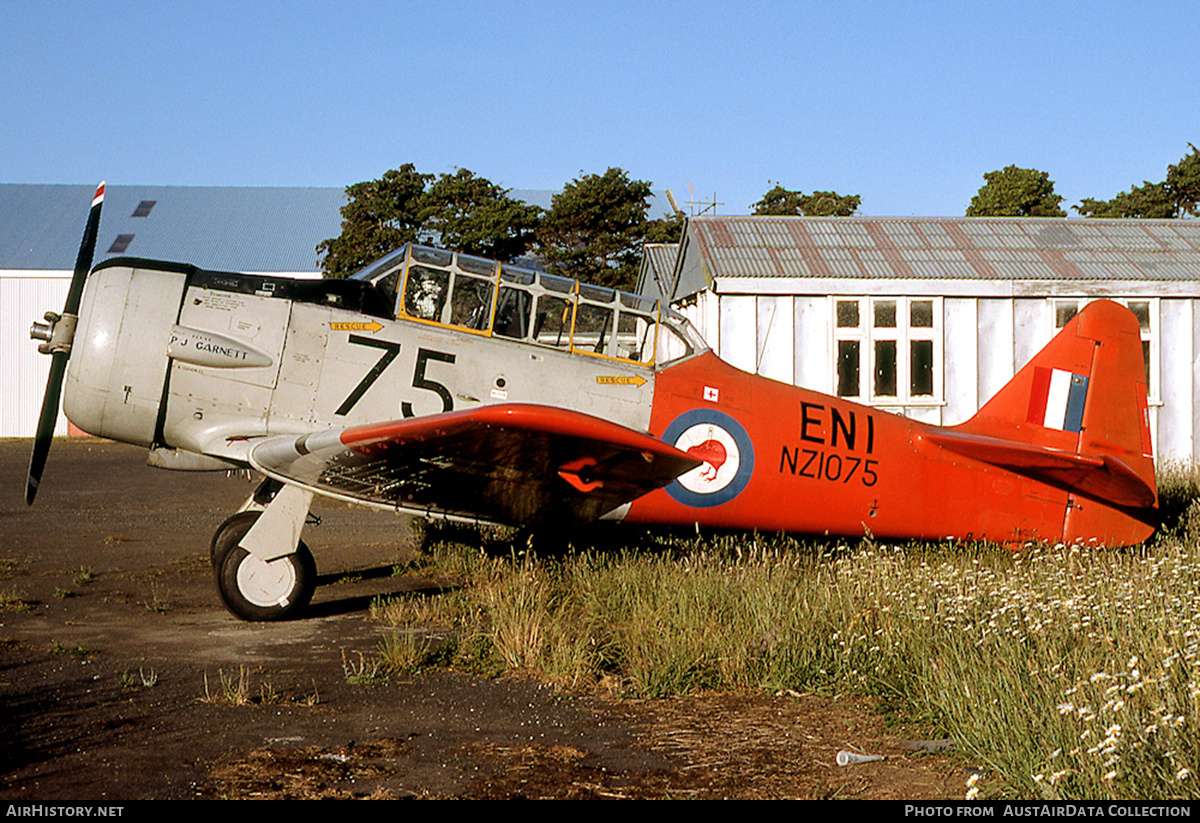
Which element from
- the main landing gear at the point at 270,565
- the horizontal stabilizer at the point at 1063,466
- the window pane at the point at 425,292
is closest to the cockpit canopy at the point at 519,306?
the window pane at the point at 425,292

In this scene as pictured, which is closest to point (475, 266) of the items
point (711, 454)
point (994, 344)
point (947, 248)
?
point (711, 454)

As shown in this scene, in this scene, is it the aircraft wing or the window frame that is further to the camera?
the window frame

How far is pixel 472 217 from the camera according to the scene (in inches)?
1147

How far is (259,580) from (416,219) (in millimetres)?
23623

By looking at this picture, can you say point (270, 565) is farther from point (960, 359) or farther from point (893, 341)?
point (960, 359)

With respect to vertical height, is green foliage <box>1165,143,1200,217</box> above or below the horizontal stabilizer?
above

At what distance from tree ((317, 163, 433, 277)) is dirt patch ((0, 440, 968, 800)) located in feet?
73.3

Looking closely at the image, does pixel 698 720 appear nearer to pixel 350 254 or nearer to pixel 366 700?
pixel 366 700

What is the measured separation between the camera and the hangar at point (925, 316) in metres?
12.4

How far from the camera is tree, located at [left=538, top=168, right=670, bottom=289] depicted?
105ft

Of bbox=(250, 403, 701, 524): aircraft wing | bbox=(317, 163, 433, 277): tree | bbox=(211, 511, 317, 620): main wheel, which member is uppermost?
bbox=(317, 163, 433, 277): tree

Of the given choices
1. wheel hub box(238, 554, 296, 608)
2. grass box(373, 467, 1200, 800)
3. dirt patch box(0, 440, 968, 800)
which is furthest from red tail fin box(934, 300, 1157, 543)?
wheel hub box(238, 554, 296, 608)

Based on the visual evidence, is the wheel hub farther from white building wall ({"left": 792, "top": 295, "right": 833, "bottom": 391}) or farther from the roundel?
white building wall ({"left": 792, "top": 295, "right": 833, "bottom": 391})

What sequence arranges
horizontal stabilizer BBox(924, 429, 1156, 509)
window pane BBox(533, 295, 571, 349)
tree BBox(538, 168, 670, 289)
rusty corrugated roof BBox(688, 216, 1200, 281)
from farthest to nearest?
tree BBox(538, 168, 670, 289)
rusty corrugated roof BBox(688, 216, 1200, 281)
horizontal stabilizer BBox(924, 429, 1156, 509)
window pane BBox(533, 295, 571, 349)
